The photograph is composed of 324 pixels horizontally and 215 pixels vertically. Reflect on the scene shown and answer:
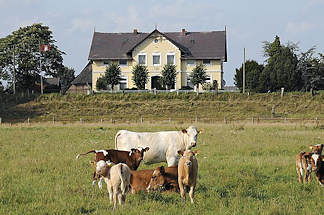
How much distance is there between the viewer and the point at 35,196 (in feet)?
33.8

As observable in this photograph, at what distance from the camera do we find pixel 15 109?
54.1 metres

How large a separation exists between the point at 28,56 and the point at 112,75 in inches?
668

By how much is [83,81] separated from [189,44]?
19.6 meters

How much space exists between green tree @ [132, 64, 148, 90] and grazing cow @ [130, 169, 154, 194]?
168ft

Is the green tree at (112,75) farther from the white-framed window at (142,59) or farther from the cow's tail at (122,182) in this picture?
the cow's tail at (122,182)

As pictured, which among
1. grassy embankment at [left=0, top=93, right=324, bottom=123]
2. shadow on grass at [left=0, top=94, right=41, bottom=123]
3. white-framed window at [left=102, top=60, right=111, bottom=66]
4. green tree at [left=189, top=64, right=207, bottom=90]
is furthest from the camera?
white-framed window at [left=102, top=60, right=111, bottom=66]

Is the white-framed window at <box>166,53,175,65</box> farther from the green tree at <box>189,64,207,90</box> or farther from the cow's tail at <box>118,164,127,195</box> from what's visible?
the cow's tail at <box>118,164,127,195</box>

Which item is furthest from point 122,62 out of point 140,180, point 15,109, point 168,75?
point 140,180

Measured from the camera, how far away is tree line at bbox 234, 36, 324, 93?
6009 centimetres

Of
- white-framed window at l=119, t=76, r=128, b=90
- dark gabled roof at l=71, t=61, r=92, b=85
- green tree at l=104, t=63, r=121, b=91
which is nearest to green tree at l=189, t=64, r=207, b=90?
green tree at l=104, t=63, r=121, b=91

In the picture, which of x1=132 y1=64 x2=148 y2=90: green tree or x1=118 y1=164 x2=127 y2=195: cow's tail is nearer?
x1=118 y1=164 x2=127 y2=195: cow's tail

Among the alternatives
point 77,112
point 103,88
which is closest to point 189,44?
point 103,88

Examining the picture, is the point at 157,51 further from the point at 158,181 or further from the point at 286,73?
the point at 158,181

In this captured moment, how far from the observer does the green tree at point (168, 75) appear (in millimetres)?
61594
